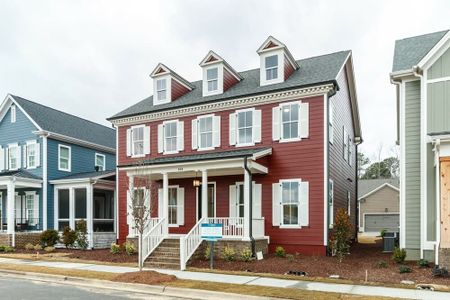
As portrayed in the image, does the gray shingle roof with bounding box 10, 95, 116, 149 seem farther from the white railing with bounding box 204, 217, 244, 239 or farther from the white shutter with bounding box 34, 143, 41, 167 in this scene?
the white railing with bounding box 204, 217, 244, 239

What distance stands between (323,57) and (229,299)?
1387 cm

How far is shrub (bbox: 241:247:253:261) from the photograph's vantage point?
14022mm

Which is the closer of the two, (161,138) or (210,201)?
(210,201)

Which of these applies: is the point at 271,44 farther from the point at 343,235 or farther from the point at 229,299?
the point at 229,299

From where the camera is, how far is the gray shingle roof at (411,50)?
14.4 metres

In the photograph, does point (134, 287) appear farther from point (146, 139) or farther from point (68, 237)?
point (68, 237)

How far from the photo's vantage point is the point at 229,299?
8.65 m

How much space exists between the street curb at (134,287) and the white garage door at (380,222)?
97.0 feet

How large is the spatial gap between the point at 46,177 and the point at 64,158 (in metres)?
1.91

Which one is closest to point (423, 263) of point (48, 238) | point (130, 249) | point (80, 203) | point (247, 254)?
point (247, 254)

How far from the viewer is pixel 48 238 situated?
66.5ft

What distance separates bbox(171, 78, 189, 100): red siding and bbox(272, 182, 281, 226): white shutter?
763 cm

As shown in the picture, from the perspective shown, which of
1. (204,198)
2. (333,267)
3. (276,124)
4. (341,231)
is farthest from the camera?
(276,124)

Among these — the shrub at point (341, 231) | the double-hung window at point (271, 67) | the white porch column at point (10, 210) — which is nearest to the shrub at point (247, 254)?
the shrub at point (341, 231)
